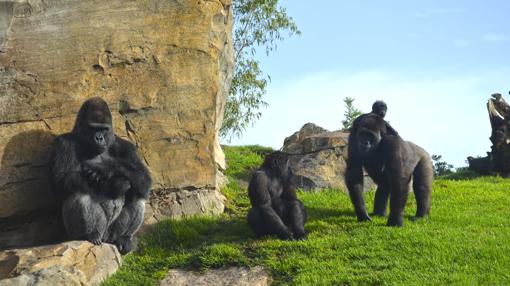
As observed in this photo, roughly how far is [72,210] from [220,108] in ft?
13.9

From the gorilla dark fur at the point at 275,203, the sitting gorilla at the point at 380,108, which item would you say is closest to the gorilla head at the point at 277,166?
the gorilla dark fur at the point at 275,203

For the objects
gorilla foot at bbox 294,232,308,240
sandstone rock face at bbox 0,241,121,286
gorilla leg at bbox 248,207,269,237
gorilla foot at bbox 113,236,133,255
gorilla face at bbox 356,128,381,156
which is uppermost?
gorilla face at bbox 356,128,381,156

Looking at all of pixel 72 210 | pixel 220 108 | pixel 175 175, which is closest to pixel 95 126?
pixel 72 210

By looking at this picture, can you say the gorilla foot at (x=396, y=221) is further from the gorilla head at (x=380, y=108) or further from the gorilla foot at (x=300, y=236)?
the gorilla head at (x=380, y=108)

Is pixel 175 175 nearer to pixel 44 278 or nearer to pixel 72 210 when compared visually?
pixel 72 210

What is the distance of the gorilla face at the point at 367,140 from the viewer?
10469 mm

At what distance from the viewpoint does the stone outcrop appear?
1261 cm

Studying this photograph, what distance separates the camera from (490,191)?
1295 cm

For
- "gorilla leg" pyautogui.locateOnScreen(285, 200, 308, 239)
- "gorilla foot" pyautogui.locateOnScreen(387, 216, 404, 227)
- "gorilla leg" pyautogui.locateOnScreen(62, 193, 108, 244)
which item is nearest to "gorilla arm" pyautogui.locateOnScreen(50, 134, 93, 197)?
"gorilla leg" pyautogui.locateOnScreen(62, 193, 108, 244)

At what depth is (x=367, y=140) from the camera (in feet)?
34.4

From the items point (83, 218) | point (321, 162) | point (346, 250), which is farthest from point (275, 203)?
point (321, 162)

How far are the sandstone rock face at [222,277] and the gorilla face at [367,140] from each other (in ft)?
8.92

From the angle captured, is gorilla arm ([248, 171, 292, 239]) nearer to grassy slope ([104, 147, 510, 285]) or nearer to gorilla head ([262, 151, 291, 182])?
grassy slope ([104, 147, 510, 285])

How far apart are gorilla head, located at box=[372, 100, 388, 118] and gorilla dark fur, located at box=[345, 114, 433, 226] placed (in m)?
0.21
